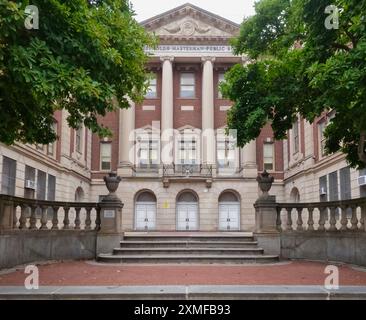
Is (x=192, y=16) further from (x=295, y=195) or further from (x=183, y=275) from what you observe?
(x=183, y=275)

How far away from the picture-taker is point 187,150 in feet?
117

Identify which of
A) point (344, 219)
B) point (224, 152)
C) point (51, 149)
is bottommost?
point (344, 219)

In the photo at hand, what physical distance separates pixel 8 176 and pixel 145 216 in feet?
50.3

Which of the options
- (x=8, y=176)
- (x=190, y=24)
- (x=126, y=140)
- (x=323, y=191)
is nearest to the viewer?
(x=8, y=176)

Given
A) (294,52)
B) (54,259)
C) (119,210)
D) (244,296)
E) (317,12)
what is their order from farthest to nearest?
(119,210)
(54,259)
(294,52)
(317,12)
(244,296)

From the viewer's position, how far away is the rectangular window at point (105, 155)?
3581 cm

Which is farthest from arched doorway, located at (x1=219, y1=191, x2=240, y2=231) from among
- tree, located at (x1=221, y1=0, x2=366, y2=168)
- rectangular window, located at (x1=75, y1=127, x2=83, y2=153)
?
tree, located at (x1=221, y1=0, x2=366, y2=168)

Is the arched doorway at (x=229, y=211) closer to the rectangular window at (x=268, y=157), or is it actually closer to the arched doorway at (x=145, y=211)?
the rectangular window at (x=268, y=157)

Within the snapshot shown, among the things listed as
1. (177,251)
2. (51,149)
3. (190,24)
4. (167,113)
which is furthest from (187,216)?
(177,251)

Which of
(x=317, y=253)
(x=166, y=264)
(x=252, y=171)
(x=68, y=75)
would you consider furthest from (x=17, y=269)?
(x=252, y=171)

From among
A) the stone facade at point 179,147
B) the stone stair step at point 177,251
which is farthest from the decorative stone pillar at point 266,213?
the stone facade at point 179,147

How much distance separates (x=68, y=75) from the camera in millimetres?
7516

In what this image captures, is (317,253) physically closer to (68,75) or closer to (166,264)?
(166,264)

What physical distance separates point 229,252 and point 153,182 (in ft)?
69.2
